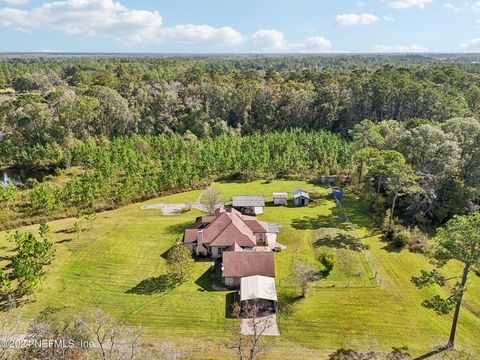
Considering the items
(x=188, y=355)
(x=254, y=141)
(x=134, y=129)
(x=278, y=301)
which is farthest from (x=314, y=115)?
(x=188, y=355)

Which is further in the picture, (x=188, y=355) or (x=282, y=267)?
(x=282, y=267)

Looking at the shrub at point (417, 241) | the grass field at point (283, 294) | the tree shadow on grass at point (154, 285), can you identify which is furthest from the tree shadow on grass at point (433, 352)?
the tree shadow on grass at point (154, 285)

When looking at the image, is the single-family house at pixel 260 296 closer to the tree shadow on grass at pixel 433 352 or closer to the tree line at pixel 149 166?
the tree shadow on grass at pixel 433 352

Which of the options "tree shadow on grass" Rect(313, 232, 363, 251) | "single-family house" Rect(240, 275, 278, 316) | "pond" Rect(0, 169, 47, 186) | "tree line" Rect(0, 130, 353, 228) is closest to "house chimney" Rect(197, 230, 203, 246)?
"single-family house" Rect(240, 275, 278, 316)

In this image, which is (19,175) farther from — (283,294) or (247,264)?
(283,294)

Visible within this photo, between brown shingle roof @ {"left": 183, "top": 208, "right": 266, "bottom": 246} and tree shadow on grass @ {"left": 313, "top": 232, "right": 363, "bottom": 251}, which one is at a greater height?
brown shingle roof @ {"left": 183, "top": 208, "right": 266, "bottom": 246}

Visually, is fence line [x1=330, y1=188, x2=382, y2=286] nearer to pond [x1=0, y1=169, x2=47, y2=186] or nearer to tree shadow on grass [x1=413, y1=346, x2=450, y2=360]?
tree shadow on grass [x1=413, y1=346, x2=450, y2=360]

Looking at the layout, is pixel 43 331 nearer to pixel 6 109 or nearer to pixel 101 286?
pixel 101 286
